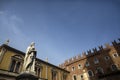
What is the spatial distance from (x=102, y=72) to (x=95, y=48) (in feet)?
21.6

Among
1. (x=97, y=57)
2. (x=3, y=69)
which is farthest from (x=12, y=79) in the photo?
(x=97, y=57)

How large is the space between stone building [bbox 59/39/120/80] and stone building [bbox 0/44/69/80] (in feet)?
23.8

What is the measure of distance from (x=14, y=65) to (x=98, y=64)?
18.5m

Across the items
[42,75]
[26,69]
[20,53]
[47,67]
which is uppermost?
[20,53]

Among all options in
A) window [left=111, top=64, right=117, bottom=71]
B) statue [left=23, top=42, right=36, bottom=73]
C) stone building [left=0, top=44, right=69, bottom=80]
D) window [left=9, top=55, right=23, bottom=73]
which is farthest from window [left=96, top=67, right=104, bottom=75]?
statue [left=23, top=42, right=36, bottom=73]

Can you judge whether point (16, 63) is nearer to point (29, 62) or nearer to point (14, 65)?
point (14, 65)

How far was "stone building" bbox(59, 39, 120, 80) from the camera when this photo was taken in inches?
846

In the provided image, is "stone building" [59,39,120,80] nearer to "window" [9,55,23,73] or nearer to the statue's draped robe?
"window" [9,55,23,73]

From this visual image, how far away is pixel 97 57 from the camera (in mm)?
25453

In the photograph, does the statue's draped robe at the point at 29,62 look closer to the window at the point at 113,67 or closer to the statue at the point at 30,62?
the statue at the point at 30,62

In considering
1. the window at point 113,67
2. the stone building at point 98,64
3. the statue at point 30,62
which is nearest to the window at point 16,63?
the statue at point 30,62

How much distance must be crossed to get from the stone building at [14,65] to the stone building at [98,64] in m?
7.27

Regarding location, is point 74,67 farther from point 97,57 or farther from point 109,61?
point 109,61

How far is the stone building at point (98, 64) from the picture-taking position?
2148 centimetres
